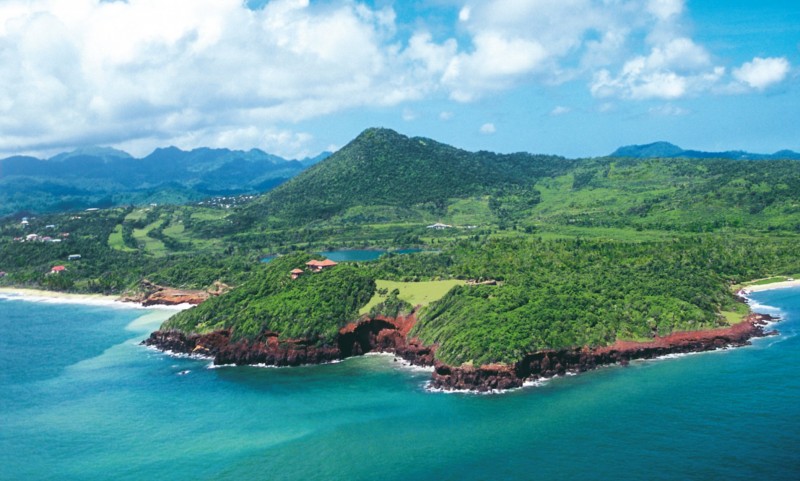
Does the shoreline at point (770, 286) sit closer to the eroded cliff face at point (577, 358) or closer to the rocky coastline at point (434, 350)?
the rocky coastline at point (434, 350)

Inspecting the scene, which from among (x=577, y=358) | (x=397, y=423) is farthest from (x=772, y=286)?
(x=397, y=423)

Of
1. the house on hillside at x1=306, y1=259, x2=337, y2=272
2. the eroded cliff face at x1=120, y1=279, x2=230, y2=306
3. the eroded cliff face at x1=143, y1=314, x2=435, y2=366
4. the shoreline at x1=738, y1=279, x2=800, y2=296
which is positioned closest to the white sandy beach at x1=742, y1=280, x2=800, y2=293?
the shoreline at x1=738, y1=279, x2=800, y2=296

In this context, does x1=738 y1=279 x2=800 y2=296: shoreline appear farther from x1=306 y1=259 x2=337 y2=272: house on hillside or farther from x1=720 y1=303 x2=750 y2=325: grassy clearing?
x1=306 y1=259 x2=337 y2=272: house on hillside

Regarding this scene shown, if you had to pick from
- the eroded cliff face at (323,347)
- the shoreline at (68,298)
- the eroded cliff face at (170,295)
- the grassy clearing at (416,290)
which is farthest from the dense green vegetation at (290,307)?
the shoreline at (68,298)

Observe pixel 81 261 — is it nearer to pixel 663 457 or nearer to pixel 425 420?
pixel 425 420

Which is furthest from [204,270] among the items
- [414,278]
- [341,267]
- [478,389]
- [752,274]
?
[752,274]
